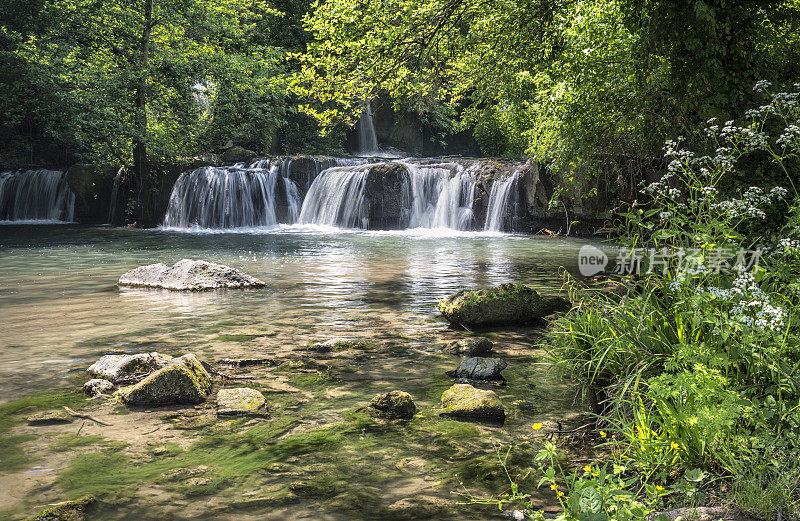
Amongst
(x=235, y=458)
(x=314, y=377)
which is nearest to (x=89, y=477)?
(x=235, y=458)

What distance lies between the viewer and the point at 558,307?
8.25 metres

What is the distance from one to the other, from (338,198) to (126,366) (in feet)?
69.0

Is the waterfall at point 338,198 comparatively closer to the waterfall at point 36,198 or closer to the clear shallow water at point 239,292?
the clear shallow water at point 239,292

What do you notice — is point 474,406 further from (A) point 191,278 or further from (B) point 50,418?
(A) point 191,278

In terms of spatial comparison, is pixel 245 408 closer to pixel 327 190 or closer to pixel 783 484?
pixel 783 484

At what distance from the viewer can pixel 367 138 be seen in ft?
128

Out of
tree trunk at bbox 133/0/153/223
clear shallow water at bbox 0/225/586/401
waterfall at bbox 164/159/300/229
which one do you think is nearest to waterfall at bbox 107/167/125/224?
tree trunk at bbox 133/0/153/223

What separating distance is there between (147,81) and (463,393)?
23.0 m

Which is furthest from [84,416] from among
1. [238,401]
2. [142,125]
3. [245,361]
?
[142,125]

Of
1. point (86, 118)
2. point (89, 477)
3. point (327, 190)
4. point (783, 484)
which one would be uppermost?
point (86, 118)

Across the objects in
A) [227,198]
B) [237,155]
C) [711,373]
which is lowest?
[711,373]

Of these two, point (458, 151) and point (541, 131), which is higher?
point (458, 151)

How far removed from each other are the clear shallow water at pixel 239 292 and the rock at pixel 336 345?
1.36 feet

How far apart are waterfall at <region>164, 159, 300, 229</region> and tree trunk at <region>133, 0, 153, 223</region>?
1186mm
